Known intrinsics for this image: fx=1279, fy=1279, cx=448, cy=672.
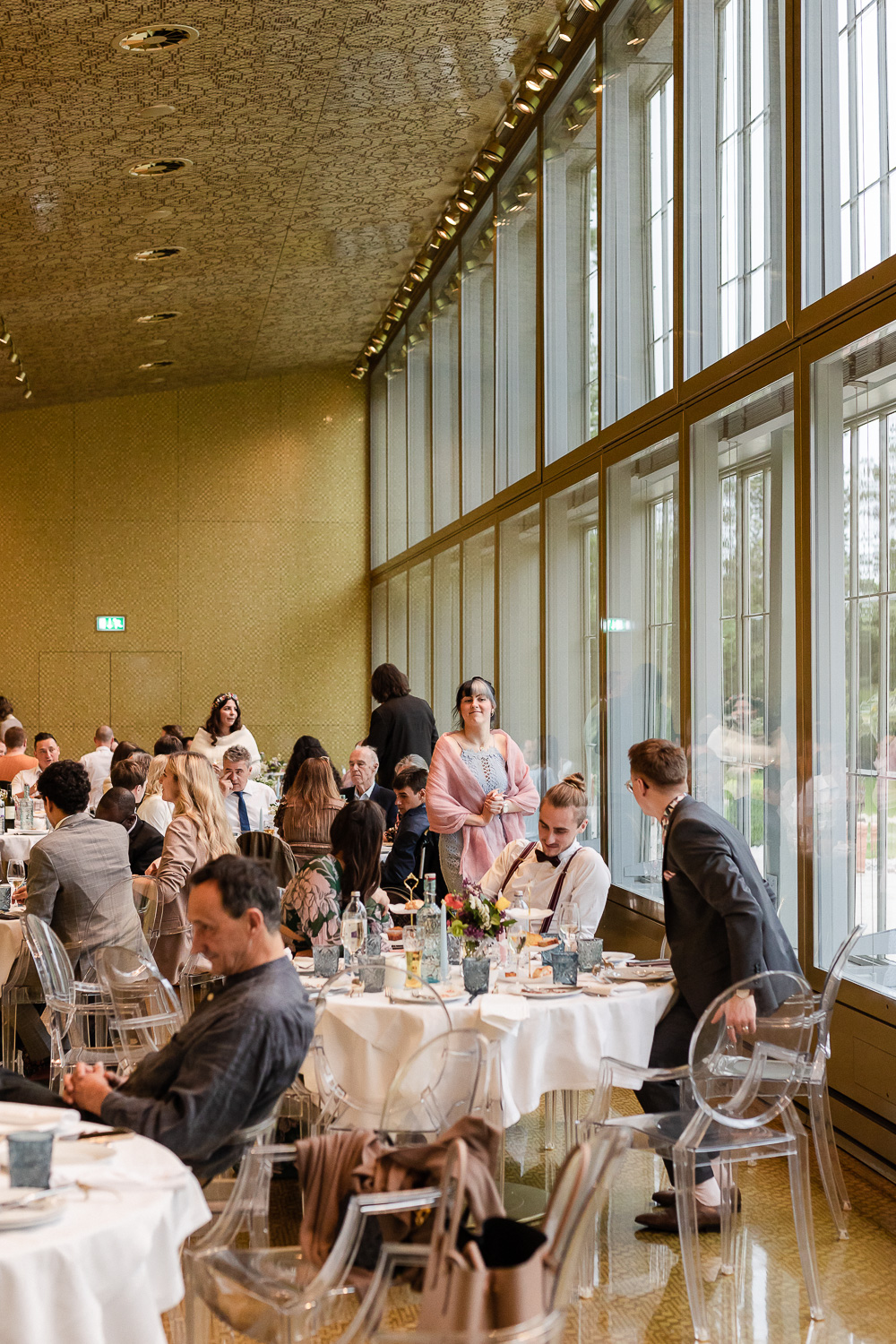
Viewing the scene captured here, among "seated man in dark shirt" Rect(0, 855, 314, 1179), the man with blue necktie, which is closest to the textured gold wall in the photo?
the man with blue necktie

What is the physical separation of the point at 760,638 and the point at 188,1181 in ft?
13.5

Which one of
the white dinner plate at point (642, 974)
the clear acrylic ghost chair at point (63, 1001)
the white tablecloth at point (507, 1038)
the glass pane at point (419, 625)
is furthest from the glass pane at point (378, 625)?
the white tablecloth at point (507, 1038)

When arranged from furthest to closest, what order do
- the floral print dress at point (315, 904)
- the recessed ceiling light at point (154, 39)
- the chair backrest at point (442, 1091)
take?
the recessed ceiling light at point (154, 39)
the floral print dress at point (315, 904)
the chair backrest at point (442, 1091)

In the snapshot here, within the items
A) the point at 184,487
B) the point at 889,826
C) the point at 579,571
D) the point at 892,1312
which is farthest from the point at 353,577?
the point at 892,1312

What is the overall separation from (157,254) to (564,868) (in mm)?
7533

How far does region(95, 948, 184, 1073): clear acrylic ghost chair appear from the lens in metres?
4.57

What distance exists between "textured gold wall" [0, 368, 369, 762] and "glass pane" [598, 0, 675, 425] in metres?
9.12

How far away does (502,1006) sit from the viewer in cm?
405

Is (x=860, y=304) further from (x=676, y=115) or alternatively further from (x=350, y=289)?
(x=350, y=289)

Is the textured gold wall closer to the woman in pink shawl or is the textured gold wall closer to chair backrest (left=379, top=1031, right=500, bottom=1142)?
the woman in pink shawl

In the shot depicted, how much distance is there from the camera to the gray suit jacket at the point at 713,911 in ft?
13.1

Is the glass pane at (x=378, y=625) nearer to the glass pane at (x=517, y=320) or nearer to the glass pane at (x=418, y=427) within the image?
the glass pane at (x=418, y=427)

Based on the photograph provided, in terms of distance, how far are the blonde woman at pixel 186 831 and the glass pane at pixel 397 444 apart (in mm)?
9013

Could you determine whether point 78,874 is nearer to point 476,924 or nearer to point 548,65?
point 476,924
